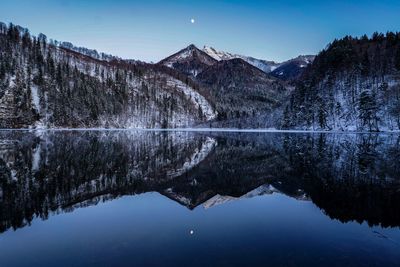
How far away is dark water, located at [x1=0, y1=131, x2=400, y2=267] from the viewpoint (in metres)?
8.55

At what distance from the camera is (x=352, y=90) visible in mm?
126875

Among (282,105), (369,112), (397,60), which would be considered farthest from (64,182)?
(282,105)

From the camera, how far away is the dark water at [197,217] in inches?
336

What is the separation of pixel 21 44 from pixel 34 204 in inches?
7440

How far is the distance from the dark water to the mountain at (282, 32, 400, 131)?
340 ft

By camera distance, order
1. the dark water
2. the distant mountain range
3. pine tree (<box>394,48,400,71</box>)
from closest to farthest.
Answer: the dark water
the distant mountain range
pine tree (<box>394,48,400,71</box>)

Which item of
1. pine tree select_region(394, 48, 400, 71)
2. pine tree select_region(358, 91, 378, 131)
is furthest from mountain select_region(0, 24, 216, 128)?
pine tree select_region(394, 48, 400, 71)

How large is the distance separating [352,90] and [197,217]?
132 meters

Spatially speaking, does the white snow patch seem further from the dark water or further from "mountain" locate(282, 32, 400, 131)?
the dark water

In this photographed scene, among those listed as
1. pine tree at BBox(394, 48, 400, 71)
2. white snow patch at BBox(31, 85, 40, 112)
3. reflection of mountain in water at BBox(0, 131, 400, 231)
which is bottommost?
reflection of mountain in water at BBox(0, 131, 400, 231)

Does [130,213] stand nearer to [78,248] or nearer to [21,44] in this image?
[78,248]

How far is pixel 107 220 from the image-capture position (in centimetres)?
1206

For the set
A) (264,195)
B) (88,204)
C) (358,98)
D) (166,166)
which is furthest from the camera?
(358,98)

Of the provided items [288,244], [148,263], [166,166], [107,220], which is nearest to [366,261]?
[288,244]
